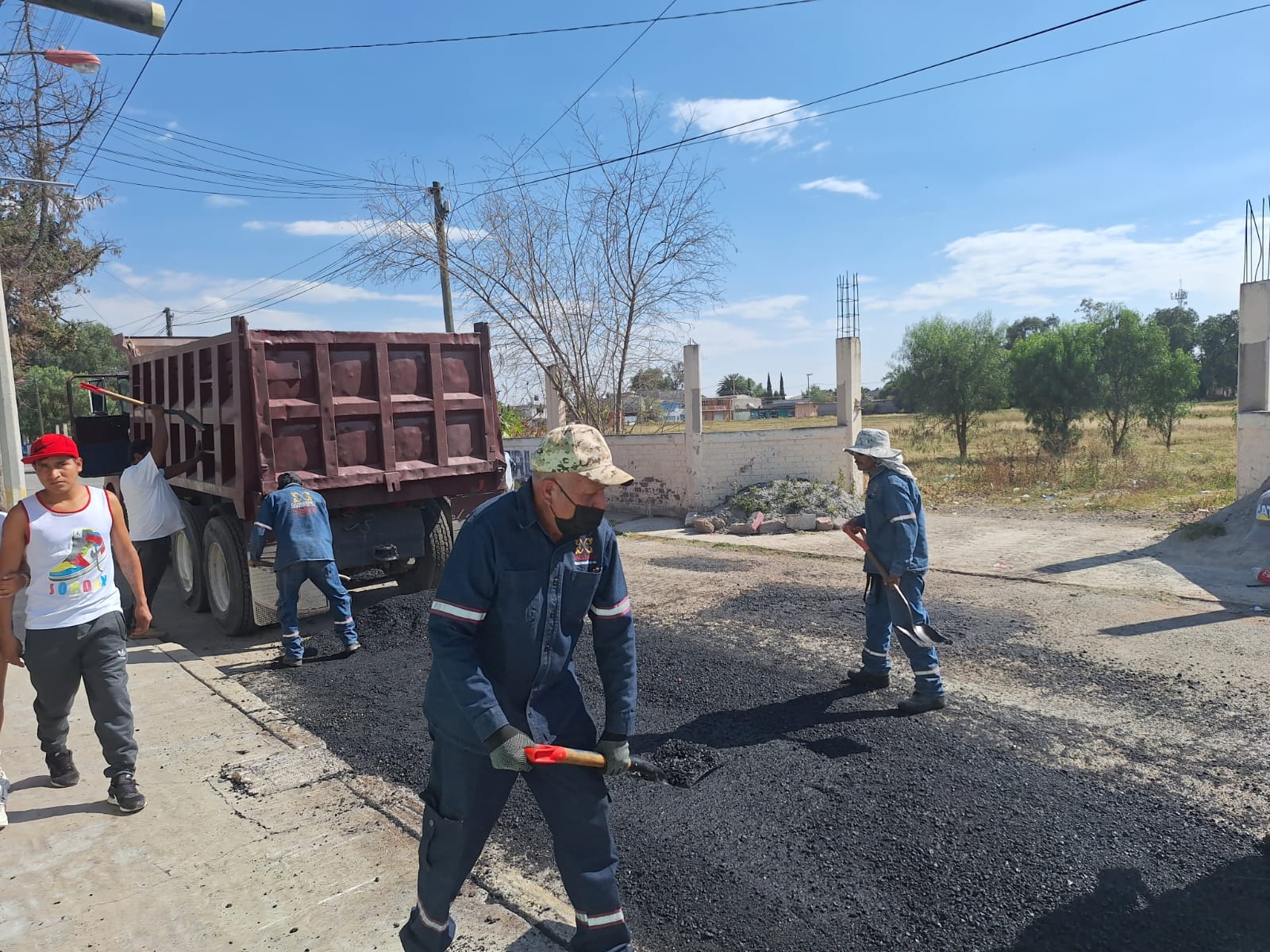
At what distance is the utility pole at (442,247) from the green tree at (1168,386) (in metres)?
17.1

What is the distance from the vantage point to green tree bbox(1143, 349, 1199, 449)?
21234 millimetres

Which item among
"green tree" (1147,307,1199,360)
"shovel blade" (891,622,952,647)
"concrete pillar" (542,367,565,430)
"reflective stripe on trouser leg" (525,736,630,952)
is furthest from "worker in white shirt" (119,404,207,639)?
"green tree" (1147,307,1199,360)

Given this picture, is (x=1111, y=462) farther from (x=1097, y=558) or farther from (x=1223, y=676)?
(x=1223, y=676)

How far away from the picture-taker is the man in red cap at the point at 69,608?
3.91 metres

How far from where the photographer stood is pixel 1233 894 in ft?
10.2

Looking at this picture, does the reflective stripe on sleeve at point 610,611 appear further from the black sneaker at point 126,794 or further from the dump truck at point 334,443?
the dump truck at point 334,443

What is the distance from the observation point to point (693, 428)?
13961 mm

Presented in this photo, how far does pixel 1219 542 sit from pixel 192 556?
10697 mm

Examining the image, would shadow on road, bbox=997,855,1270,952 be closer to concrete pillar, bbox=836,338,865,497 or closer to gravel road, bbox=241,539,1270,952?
gravel road, bbox=241,539,1270,952

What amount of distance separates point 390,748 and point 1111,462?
55.7ft

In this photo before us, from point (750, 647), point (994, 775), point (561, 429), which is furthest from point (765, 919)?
point (750, 647)

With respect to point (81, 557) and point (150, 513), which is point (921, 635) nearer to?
point (81, 557)

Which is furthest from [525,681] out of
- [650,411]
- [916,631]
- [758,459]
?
[650,411]

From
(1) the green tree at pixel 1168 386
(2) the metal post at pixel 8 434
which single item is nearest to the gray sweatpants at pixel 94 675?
(2) the metal post at pixel 8 434
